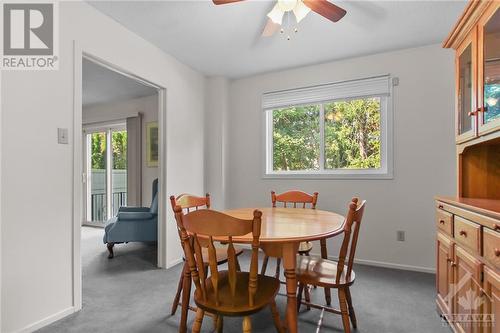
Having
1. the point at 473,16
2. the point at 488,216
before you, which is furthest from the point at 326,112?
the point at 488,216

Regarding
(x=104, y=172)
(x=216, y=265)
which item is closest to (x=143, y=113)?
(x=104, y=172)

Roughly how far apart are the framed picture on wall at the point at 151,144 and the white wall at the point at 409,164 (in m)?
2.76

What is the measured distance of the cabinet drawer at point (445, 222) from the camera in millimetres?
1712

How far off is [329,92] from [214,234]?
262 centimetres

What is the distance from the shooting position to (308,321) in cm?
187

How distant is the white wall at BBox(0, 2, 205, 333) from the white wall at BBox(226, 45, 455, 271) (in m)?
2.45

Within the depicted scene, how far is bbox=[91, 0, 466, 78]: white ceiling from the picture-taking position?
2.15 m

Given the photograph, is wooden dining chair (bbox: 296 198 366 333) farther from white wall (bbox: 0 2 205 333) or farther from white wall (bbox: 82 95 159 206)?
white wall (bbox: 82 95 159 206)

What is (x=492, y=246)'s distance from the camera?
1220 millimetres

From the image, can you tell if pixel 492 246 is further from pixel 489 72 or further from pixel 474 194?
pixel 489 72

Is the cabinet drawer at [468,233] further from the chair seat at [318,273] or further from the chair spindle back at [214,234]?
the chair spindle back at [214,234]

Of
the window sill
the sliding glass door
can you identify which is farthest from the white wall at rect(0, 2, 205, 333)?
the sliding glass door

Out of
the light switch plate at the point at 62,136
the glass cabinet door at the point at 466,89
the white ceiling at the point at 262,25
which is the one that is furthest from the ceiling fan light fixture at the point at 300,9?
the light switch plate at the point at 62,136

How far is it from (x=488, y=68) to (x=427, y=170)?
1.44m
